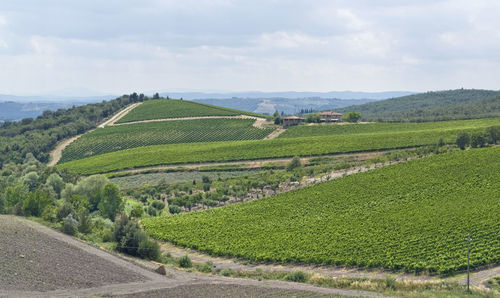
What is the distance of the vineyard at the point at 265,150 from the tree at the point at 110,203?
155 feet

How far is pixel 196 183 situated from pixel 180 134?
217 feet

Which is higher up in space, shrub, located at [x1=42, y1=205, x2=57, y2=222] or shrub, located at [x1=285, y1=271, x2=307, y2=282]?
shrub, located at [x1=42, y1=205, x2=57, y2=222]

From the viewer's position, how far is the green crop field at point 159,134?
150 m

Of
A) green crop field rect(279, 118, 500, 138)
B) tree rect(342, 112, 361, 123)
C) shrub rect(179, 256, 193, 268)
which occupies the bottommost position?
shrub rect(179, 256, 193, 268)

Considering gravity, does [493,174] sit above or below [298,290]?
above

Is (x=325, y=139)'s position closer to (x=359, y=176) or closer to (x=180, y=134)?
(x=359, y=176)

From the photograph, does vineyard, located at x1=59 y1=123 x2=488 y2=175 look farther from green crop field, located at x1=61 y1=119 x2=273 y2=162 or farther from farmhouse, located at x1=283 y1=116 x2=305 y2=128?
farmhouse, located at x1=283 y1=116 x2=305 y2=128

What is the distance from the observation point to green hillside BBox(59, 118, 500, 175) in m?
108

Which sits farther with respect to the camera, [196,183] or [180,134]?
[180,134]

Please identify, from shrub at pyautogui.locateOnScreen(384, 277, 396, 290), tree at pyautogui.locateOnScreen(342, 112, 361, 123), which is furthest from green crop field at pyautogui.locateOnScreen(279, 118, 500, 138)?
shrub at pyautogui.locateOnScreen(384, 277, 396, 290)

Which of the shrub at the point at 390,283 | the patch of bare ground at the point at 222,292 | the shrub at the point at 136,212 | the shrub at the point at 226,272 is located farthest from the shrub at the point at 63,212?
the shrub at the point at 390,283

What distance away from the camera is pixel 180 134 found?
159500mm

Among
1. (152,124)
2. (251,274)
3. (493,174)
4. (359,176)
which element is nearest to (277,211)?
(359,176)

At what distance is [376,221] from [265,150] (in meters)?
63.1
